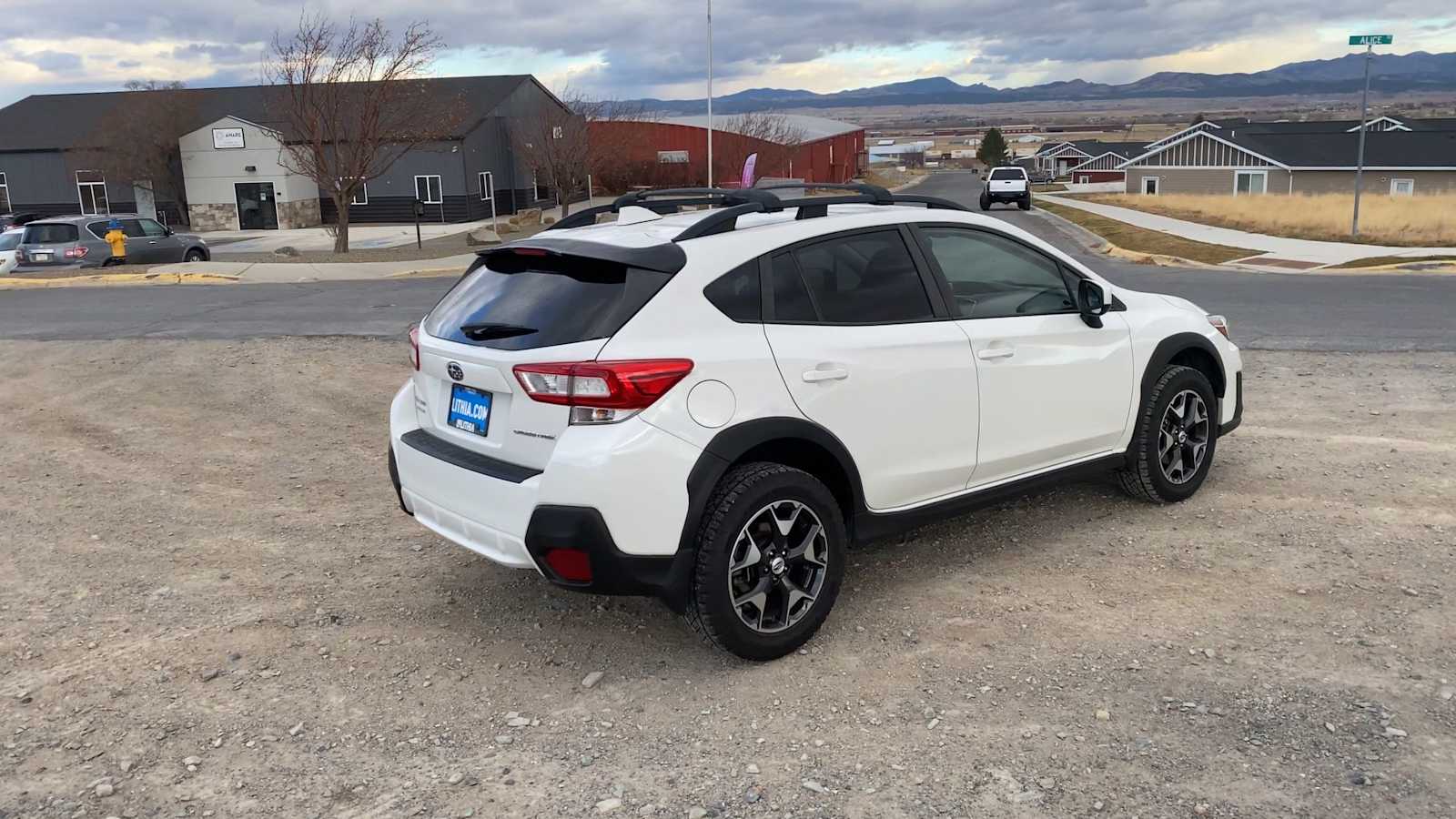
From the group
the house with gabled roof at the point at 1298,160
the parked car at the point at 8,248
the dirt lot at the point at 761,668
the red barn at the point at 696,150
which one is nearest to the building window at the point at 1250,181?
the house with gabled roof at the point at 1298,160

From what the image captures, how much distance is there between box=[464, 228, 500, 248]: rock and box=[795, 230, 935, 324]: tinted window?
101ft

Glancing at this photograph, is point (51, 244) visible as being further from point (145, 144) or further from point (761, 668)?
point (145, 144)

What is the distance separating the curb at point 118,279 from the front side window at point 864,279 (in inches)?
717

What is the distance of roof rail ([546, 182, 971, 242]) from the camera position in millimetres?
4289

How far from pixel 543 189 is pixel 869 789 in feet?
186

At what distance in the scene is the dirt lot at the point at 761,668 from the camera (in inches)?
128

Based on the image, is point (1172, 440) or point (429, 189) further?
point (429, 189)

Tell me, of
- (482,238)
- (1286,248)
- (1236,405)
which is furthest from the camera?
(482,238)

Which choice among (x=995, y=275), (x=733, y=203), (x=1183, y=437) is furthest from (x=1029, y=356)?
(x=733, y=203)

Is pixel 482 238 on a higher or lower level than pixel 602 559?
lower

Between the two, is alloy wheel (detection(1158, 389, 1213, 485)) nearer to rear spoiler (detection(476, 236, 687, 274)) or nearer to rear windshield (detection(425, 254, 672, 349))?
rear spoiler (detection(476, 236, 687, 274))

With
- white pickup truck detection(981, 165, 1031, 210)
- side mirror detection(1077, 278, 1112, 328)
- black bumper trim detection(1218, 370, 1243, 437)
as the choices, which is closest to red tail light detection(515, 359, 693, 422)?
side mirror detection(1077, 278, 1112, 328)

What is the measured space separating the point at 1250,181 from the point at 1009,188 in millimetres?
38922

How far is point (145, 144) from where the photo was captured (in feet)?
162
